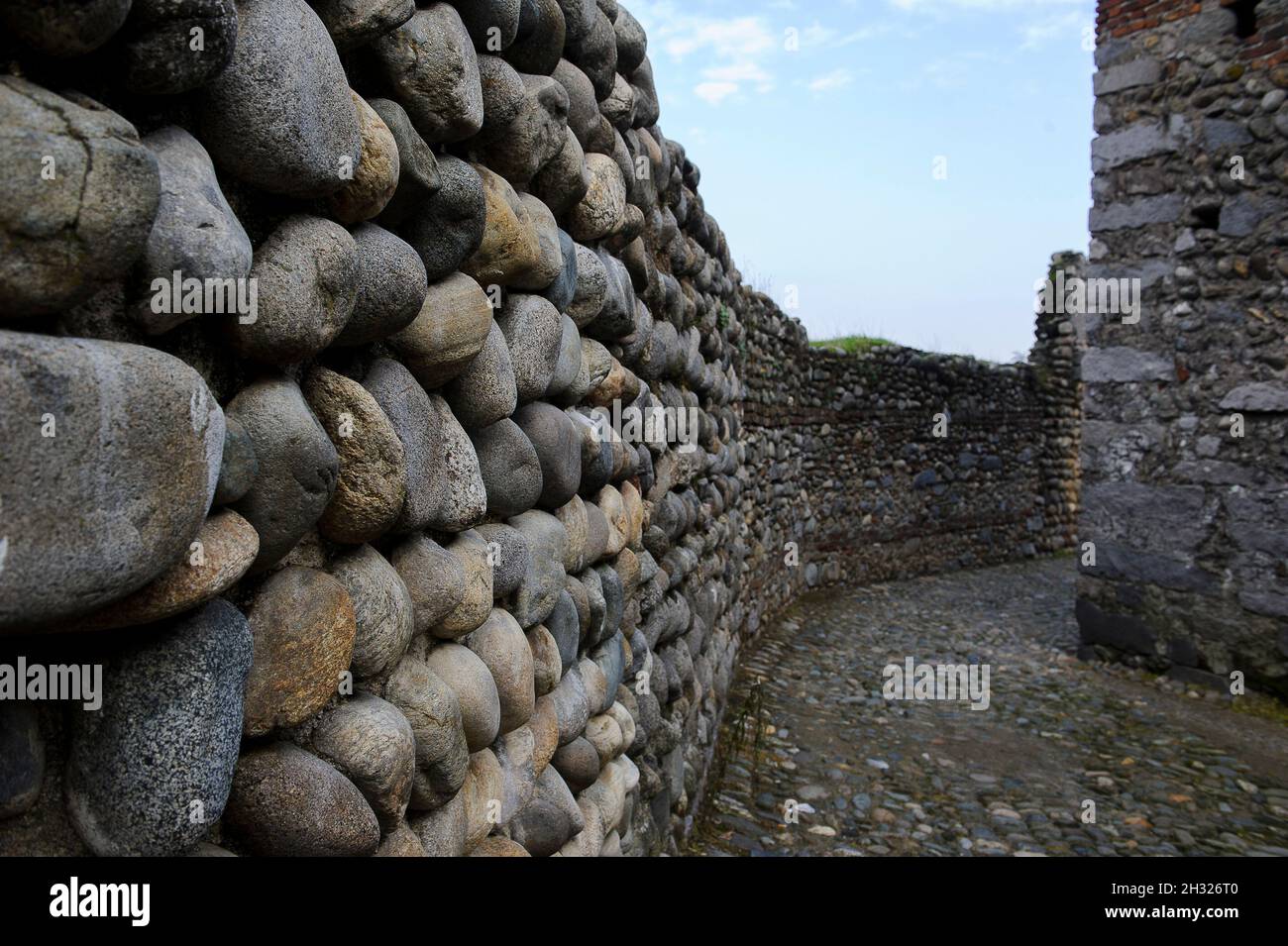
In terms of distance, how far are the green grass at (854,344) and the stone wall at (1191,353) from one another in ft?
11.1

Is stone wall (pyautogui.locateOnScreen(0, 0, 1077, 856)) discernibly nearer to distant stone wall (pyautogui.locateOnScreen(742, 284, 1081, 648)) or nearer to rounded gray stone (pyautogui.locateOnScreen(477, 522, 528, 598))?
rounded gray stone (pyautogui.locateOnScreen(477, 522, 528, 598))

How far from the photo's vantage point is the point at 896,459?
9.27 m

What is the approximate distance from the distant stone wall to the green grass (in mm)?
125

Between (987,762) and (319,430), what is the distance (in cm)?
396

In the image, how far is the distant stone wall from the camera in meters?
6.95

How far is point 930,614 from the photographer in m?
7.36

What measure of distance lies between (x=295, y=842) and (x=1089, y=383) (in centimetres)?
599

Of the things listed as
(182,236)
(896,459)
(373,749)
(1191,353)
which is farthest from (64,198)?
(896,459)

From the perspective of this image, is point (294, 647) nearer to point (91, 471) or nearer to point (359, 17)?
point (91, 471)

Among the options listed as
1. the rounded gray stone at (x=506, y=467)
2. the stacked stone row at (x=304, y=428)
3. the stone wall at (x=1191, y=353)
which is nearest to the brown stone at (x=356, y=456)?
the stacked stone row at (x=304, y=428)

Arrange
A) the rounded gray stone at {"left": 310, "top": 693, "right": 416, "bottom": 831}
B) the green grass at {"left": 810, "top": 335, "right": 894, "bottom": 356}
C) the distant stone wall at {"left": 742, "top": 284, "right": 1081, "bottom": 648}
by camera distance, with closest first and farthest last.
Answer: the rounded gray stone at {"left": 310, "top": 693, "right": 416, "bottom": 831} < the distant stone wall at {"left": 742, "top": 284, "right": 1081, "bottom": 648} < the green grass at {"left": 810, "top": 335, "right": 894, "bottom": 356}

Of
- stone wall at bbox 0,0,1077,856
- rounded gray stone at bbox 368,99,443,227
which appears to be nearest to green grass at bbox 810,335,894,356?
stone wall at bbox 0,0,1077,856
